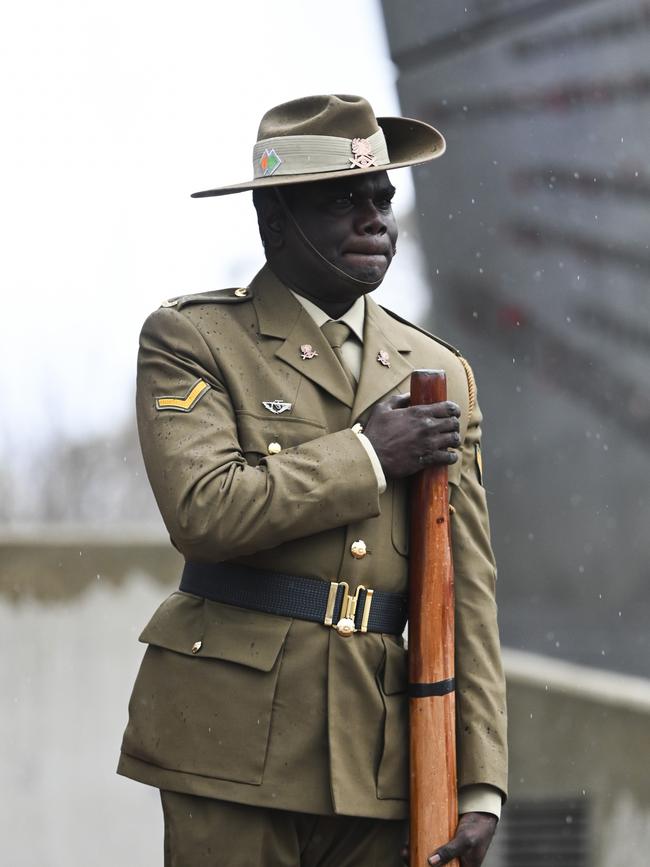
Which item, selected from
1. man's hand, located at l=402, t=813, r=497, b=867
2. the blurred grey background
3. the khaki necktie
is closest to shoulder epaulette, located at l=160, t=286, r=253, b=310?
the khaki necktie

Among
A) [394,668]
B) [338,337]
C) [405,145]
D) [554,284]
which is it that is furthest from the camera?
[554,284]

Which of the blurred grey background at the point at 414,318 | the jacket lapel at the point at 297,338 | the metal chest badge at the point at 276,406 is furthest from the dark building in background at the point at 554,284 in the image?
the metal chest badge at the point at 276,406

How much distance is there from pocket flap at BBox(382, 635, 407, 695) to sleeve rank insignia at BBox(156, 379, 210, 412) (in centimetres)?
52

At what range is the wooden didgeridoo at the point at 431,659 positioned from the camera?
2.90m

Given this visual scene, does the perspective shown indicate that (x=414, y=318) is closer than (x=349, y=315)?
No

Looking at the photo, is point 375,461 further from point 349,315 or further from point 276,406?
point 349,315

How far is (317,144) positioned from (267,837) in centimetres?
118

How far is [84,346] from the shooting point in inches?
188

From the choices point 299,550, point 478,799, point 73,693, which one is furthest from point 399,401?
point 73,693

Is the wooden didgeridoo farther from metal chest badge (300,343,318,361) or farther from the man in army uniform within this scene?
metal chest badge (300,343,318,361)

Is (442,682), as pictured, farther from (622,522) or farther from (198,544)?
(622,522)

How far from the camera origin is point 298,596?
115 inches

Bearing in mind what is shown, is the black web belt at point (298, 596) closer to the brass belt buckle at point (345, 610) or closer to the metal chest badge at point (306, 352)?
the brass belt buckle at point (345, 610)

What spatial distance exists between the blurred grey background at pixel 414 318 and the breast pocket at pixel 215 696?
1.85m
